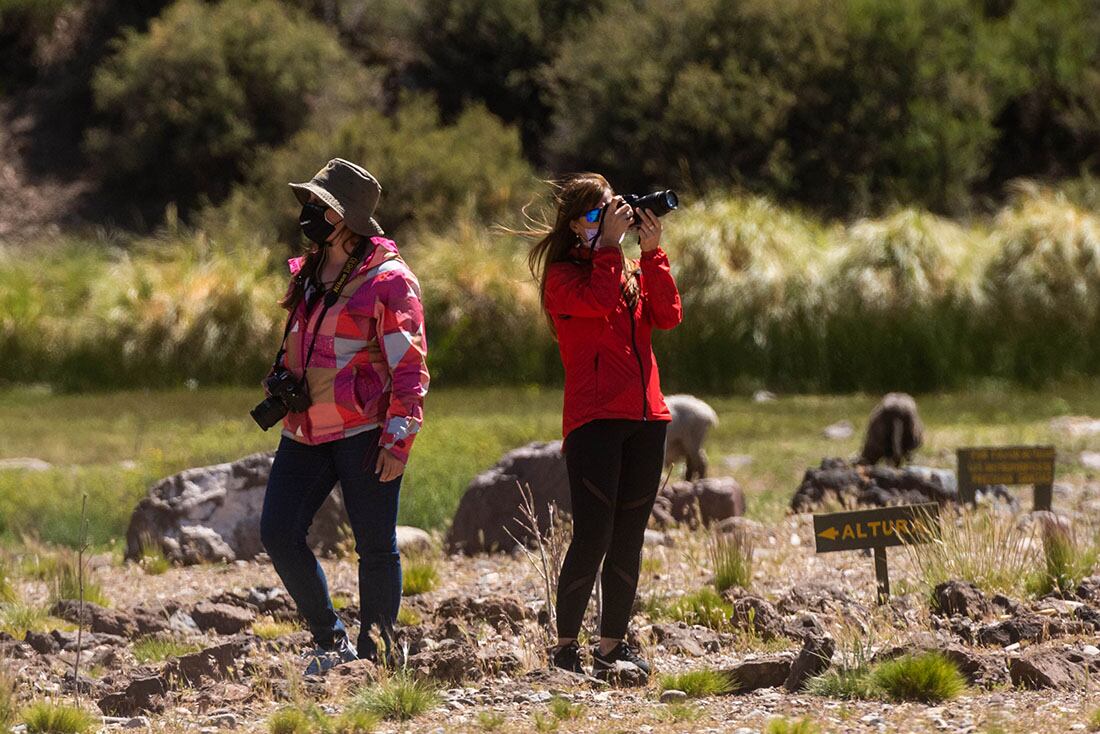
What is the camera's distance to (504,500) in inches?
384

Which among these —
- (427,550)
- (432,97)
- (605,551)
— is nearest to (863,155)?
(432,97)

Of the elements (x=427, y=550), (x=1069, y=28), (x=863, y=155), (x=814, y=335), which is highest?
(x=1069, y=28)

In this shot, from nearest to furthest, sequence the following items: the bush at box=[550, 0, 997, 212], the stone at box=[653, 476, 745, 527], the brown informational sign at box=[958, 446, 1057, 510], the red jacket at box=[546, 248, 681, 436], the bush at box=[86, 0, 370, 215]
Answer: the red jacket at box=[546, 248, 681, 436], the brown informational sign at box=[958, 446, 1057, 510], the stone at box=[653, 476, 745, 527], the bush at box=[550, 0, 997, 212], the bush at box=[86, 0, 370, 215]

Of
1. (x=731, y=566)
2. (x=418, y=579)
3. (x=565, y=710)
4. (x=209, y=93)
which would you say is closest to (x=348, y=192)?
(x=565, y=710)

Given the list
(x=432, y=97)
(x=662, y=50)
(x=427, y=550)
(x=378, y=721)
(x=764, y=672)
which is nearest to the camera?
(x=378, y=721)

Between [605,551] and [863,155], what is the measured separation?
26.0m

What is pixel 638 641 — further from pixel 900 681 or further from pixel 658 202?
pixel 658 202

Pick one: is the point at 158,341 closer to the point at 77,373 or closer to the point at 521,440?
the point at 77,373

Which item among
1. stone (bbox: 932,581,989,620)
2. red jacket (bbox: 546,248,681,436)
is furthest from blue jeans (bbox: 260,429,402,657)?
stone (bbox: 932,581,989,620)

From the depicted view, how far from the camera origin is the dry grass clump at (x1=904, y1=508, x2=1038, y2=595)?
7.01 m

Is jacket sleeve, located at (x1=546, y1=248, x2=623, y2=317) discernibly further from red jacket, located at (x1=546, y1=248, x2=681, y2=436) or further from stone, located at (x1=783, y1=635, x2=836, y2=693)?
stone, located at (x1=783, y1=635, x2=836, y2=693)

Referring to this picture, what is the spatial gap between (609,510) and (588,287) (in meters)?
0.72

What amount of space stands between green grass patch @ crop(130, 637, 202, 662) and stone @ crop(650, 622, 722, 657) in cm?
178

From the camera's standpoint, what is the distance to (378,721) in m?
5.04
